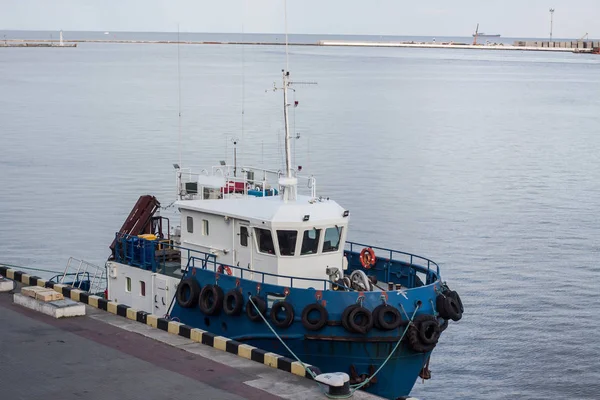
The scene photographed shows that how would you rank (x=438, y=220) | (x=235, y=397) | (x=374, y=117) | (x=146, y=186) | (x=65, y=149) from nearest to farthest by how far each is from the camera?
(x=235, y=397)
(x=438, y=220)
(x=146, y=186)
(x=65, y=149)
(x=374, y=117)

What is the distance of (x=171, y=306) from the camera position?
77.3 feet

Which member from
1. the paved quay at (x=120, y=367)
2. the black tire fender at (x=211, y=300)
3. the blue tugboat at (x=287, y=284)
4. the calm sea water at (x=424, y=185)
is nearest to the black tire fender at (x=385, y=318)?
the blue tugboat at (x=287, y=284)

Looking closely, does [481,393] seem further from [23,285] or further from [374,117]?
[374,117]

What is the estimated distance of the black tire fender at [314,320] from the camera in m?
20.2

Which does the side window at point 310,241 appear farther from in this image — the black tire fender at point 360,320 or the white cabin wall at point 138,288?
the white cabin wall at point 138,288

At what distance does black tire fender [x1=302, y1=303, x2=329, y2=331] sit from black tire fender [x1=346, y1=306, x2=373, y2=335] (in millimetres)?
533

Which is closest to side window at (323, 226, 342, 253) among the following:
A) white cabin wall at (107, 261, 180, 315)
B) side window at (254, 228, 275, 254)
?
side window at (254, 228, 275, 254)

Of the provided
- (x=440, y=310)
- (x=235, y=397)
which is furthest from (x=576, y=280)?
(x=235, y=397)

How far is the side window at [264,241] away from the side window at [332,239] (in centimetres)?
127

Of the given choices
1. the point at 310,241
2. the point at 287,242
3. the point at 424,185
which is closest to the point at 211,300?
the point at 287,242

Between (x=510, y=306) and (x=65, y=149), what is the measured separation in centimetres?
4389

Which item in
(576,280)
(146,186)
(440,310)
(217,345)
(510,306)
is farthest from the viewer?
(146,186)

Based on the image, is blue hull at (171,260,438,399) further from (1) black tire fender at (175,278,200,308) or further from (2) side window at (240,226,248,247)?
(1) black tire fender at (175,278,200,308)

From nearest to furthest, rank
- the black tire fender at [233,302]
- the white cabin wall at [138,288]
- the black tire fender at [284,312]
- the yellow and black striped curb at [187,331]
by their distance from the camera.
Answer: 1. the yellow and black striped curb at [187,331]
2. the black tire fender at [284,312]
3. the black tire fender at [233,302]
4. the white cabin wall at [138,288]
